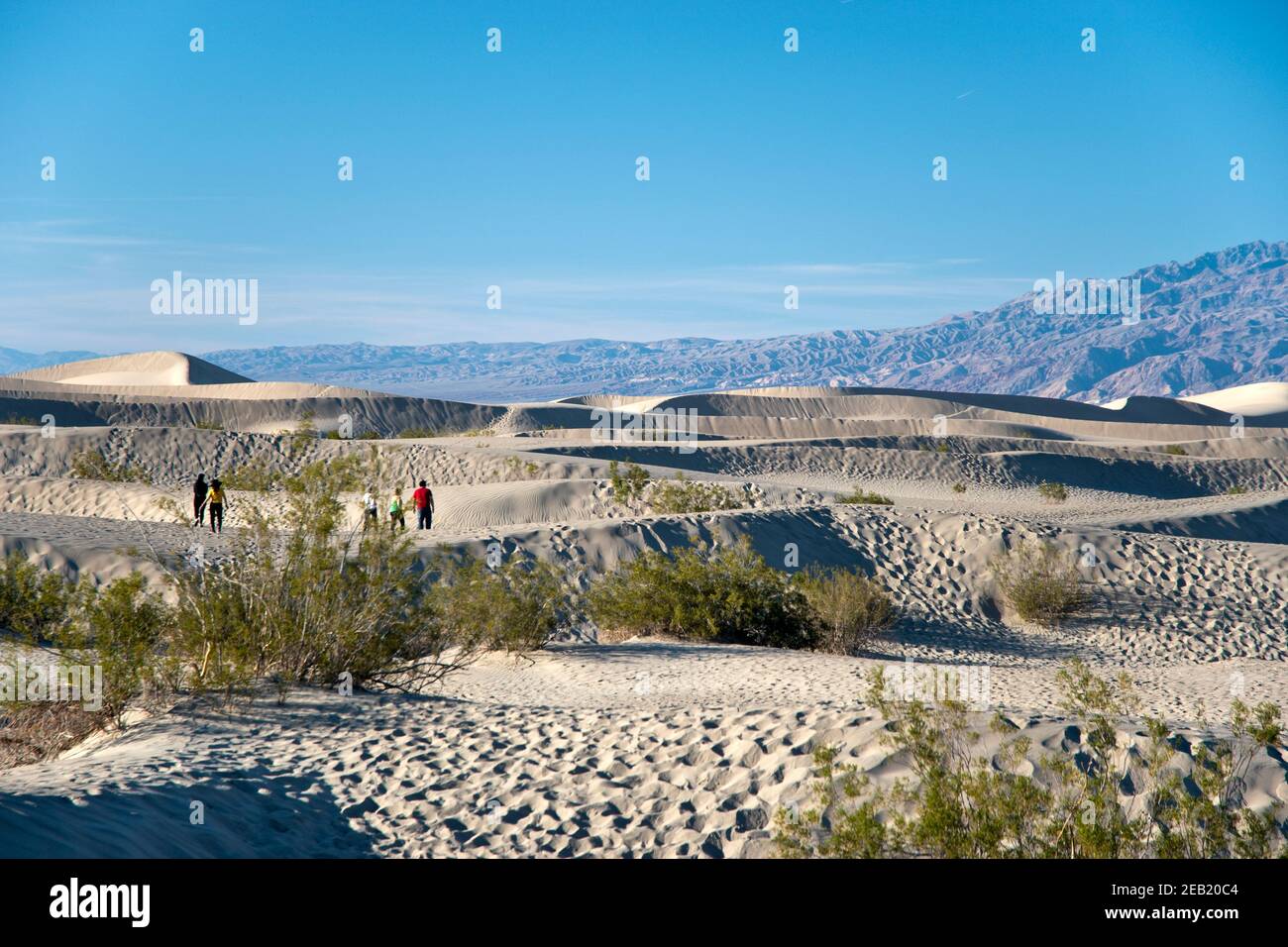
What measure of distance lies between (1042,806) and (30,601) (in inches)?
437

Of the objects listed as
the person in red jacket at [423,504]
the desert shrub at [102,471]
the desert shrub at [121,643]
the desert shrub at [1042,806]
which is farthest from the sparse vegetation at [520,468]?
the desert shrub at [1042,806]

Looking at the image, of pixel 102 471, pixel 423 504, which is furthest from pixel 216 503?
pixel 102 471

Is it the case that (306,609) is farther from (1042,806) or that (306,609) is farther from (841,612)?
(841,612)

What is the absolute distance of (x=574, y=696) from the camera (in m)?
10.5

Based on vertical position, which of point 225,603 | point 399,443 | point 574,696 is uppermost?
point 399,443

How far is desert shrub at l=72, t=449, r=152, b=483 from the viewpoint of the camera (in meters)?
28.5

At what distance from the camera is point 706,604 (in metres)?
14.5

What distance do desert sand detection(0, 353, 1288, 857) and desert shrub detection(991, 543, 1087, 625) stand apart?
336 mm

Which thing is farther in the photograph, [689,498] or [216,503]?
[689,498]

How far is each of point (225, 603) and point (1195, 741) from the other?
742 centimetres

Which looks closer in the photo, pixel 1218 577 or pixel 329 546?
pixel 329 546
